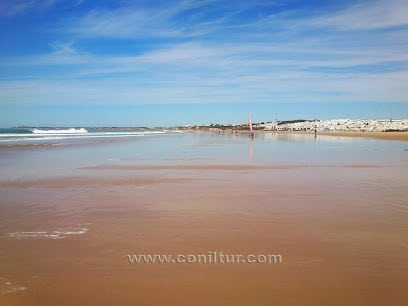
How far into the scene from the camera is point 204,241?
604cm

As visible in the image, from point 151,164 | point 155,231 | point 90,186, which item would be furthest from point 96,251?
point 151,164

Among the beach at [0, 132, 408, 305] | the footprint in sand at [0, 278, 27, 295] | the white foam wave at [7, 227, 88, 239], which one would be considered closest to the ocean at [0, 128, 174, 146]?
the beach at [0, 132, 408, 305]

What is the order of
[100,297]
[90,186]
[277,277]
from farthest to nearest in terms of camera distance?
1. [90,186]
2. [277,277]
3. [100,297]

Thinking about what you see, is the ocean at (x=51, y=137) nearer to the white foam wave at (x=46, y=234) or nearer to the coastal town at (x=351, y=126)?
the white foam wave at (x=46, y=234)

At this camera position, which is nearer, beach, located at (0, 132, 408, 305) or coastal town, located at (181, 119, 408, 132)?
beach, located at (0, 132, 408, 305)

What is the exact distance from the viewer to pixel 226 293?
4.34 metres

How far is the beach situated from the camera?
14.3 ft

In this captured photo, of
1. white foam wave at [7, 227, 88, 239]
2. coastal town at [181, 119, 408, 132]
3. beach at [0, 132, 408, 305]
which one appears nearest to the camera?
beach at [0, 132, 408, 305]

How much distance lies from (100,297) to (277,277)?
1968 millimetres

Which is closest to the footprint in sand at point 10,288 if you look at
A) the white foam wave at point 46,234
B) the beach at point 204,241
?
the beach at point 204,241

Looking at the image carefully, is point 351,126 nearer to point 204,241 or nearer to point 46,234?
point 204,241

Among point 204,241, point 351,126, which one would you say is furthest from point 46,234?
point 351,126

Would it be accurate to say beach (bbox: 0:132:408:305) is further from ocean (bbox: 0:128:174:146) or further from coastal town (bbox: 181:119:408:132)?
coastal town (bbox: 181:119:408:132)

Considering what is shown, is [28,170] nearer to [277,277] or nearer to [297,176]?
[297,176]
